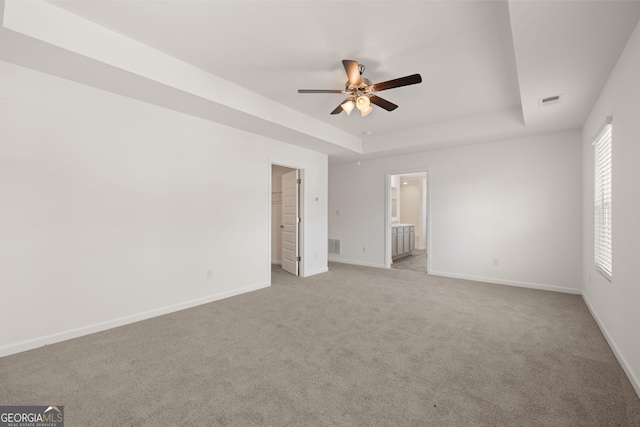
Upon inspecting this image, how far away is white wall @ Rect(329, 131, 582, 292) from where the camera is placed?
4.40 metres

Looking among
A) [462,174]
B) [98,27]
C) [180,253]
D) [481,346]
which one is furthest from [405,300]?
[98,27]

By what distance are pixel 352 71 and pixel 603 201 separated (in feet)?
10.2

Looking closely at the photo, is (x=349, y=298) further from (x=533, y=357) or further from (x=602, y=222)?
(x=602, y=222)

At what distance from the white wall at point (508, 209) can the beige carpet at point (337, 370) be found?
1.21m

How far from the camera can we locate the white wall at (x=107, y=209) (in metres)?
2.53

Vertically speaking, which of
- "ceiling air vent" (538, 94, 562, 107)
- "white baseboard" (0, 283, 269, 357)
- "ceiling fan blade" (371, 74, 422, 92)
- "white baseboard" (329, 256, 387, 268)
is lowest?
"white baseboard" (329, 256, 387, 268)

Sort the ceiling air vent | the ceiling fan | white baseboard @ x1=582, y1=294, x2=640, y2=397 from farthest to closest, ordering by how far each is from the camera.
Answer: the ceiling air vent
the ceiling fan
white baseboard @ x1=582, y1=294, x2=640, y2=397

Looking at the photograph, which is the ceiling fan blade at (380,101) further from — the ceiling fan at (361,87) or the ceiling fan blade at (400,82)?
the ceiling fan blade at (400,82)

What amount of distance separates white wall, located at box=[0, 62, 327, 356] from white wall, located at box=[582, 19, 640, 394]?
4195 mm

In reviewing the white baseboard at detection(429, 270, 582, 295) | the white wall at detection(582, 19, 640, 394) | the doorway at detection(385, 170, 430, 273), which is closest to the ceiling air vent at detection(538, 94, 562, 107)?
the white wall at detection(582, 19, 640, 394)

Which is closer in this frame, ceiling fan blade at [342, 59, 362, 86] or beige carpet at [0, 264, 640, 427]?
beige carpet at [0, 264, 640, 427]

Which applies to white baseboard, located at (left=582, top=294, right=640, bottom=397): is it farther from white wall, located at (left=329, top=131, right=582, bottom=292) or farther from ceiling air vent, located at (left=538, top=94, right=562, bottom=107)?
ceiling air vent, located at (left=538, top=94, right=562, bottom=107)

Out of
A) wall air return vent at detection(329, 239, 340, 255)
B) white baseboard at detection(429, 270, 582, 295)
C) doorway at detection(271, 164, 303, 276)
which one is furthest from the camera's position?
wall air return vent at detection(329, 239, 340, 255)

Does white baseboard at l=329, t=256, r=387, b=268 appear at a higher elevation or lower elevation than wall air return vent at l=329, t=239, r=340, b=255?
lower
